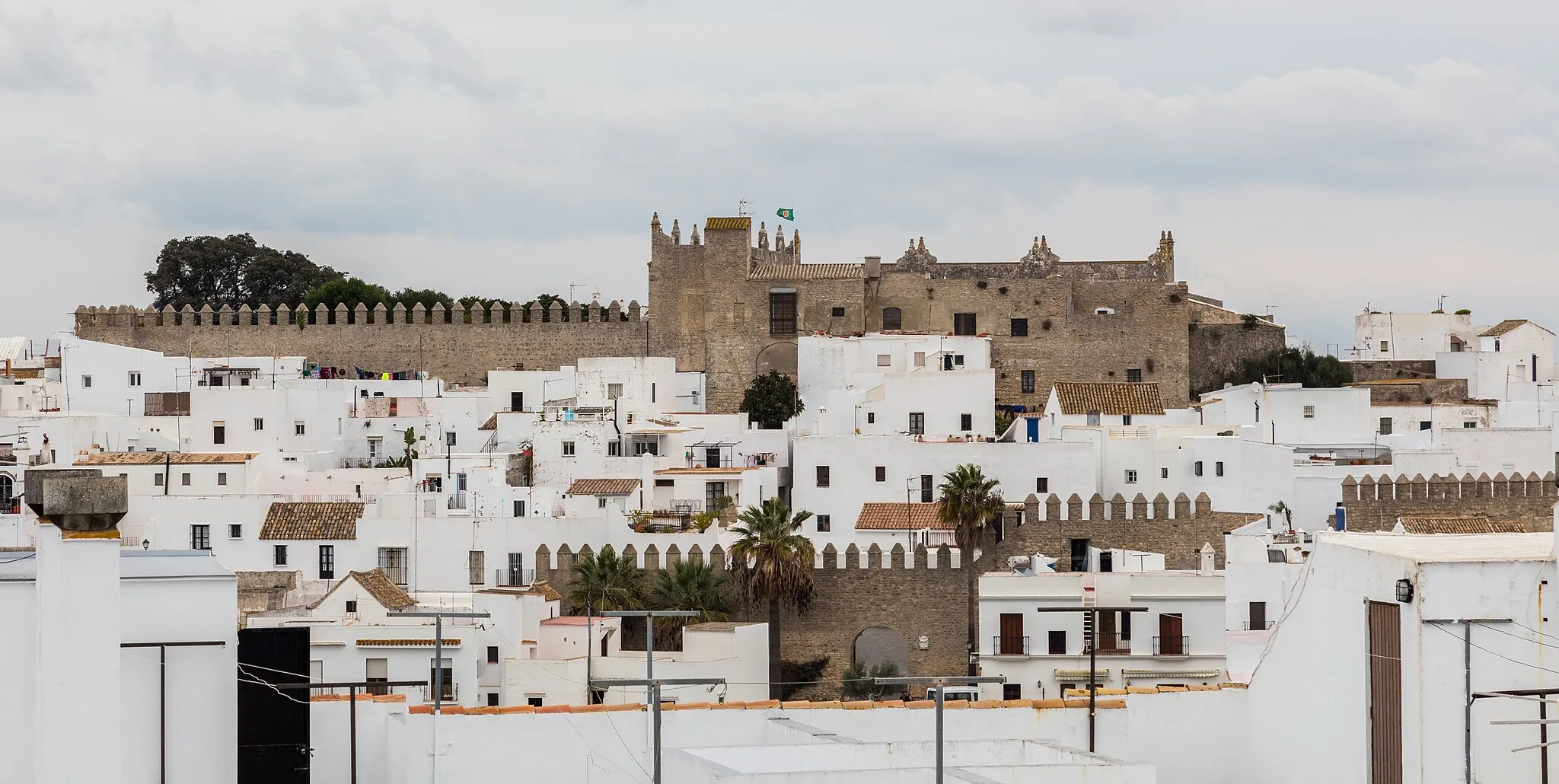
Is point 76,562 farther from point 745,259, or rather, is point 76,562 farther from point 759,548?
point 745,259

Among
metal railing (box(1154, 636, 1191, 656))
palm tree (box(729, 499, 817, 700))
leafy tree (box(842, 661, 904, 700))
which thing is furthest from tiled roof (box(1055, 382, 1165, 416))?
metal railing (box(1154, 636, 1191, 656))

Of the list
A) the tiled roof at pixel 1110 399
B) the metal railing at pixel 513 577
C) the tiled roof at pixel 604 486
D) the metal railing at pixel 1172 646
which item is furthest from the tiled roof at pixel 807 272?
the metal railing at pixel 1172 646

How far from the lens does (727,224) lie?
1661 inches

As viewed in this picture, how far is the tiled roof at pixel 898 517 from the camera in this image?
32062mm

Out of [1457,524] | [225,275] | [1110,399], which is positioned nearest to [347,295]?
[225,275]

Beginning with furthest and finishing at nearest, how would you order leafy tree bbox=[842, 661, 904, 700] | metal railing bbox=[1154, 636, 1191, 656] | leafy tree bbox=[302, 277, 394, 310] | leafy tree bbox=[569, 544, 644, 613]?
leafy tree bbox=[302, 277, 394, 310] < leafy tree bbox=[569, 544, 644, 613] < leafy tree bbox=[842, 661, 904, 700] < metal railing bbox=[1154, 636, 1191, 656]

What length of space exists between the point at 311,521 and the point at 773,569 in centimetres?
726

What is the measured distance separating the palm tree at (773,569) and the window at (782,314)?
11991mm

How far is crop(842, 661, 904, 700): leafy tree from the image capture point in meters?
28.7

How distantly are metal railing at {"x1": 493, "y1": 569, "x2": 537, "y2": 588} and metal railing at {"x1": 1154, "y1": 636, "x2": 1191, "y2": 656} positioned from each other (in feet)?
29.1

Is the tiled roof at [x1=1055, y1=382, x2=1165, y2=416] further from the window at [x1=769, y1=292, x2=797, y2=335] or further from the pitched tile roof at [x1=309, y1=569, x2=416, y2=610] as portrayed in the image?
the pitched tile roof at [x1=309, y1=569, x2=416, y2=610]

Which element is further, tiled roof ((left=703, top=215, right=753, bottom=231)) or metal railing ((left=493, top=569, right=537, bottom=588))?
tiled roof ((left=703, top=215, right=753, bottom=231))

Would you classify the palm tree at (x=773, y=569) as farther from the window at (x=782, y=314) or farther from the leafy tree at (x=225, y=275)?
the leafy tree at (x=225, y=275)

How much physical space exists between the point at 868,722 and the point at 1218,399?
27.3 meters
